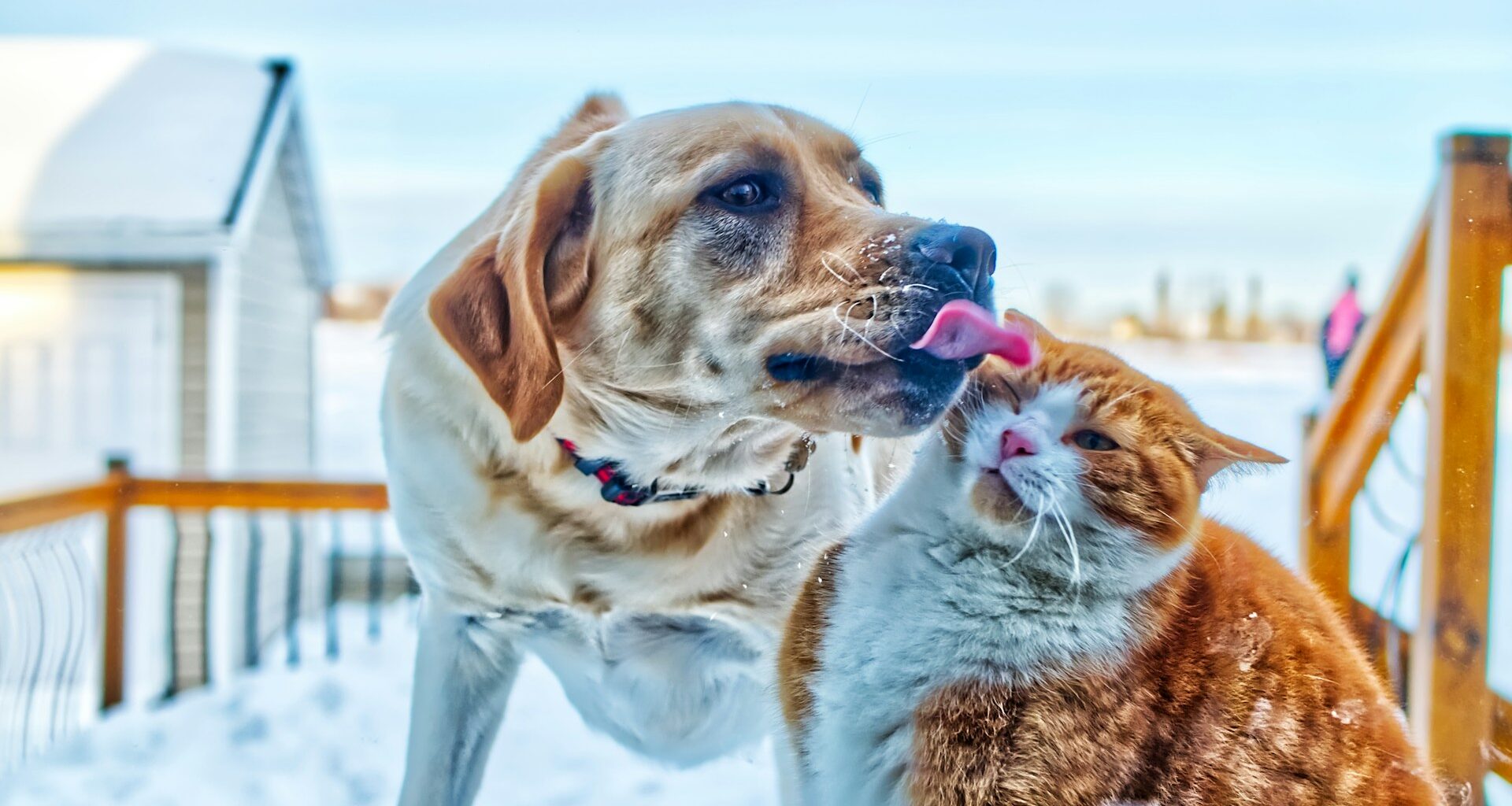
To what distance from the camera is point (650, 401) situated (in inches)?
27.9

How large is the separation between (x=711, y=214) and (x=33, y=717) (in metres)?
1.85

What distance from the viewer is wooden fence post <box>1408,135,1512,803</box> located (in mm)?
585

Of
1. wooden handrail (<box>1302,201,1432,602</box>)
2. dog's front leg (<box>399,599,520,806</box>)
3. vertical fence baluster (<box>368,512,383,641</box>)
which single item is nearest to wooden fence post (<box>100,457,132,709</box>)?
vertical fence baluster (<box>368,512,383,641</box>)

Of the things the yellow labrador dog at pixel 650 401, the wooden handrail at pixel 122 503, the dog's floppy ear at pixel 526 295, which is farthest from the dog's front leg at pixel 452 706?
the wooden handrail at pixel 122 503

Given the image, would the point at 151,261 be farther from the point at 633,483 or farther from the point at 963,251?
the point at 963,251

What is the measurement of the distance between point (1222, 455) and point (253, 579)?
278 centimetres

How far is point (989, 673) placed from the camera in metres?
0.56

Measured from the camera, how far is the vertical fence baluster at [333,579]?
6.47ft

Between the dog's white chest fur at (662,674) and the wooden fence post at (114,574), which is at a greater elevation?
the dog's white chest fur at (662,674)

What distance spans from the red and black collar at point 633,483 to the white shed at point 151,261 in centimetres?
52

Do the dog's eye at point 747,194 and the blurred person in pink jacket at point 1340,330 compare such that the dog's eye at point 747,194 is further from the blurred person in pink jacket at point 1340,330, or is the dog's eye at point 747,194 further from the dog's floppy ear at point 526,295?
the blurred person in pink jacket at point 1340,330

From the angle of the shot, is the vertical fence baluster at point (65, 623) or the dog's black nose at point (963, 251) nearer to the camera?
the dog's black nose at point (963, 251)

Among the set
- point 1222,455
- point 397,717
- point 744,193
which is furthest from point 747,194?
point 397,717

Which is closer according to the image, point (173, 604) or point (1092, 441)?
point (1092, 441)
